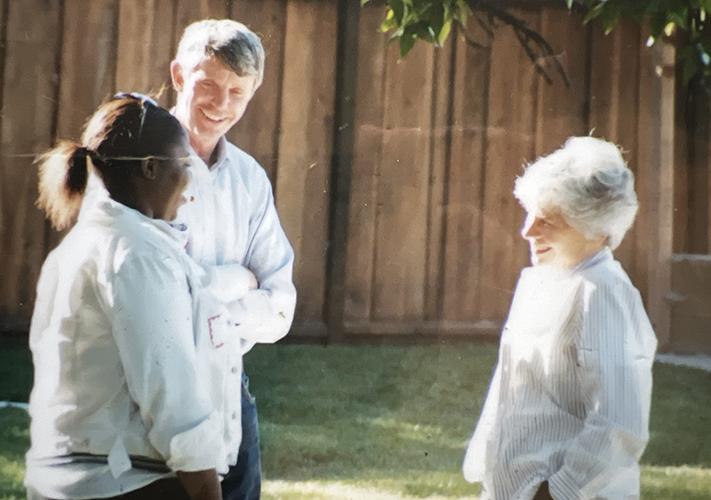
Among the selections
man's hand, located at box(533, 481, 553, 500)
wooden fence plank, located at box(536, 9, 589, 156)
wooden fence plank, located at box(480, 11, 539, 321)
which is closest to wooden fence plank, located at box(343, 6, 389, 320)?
wooden fence plank, located at box(480, 11, 539, 321)

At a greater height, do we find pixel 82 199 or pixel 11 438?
pixel 82 199

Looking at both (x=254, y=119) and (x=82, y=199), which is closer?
(x=82, y=199)

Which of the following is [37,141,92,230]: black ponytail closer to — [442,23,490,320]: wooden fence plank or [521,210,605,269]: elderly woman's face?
[521,210,605,269]: elderly woman's face

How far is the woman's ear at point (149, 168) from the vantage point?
1280 mm

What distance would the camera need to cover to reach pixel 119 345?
1.18 m

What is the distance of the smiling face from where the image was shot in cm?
163

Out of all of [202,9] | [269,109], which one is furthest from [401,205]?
[202,9]

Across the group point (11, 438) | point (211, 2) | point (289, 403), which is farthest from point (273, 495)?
point (211, 2)

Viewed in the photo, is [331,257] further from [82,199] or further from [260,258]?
[82,199]

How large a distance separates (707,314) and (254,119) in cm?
120

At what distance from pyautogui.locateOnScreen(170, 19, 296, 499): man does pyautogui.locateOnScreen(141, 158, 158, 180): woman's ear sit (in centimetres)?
27

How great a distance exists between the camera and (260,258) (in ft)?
5.61

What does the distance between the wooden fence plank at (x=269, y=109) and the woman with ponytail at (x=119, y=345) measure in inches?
37.0

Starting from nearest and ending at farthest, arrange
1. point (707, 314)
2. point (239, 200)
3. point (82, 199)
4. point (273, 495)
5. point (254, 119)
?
point (82, 199), point (239, 200), point (273, 495), point (254, 119), point (707, 314)
